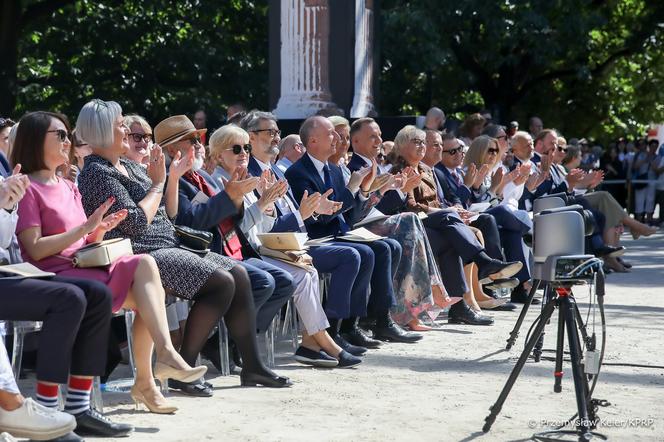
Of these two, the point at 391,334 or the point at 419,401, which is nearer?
the point at 419,401

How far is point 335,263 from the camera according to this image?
7.88 metres

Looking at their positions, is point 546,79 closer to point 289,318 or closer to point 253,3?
point 253,3

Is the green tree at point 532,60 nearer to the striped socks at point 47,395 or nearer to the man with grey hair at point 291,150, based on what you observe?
the man with grey hair at point 291,150

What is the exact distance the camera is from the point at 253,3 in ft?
76.6

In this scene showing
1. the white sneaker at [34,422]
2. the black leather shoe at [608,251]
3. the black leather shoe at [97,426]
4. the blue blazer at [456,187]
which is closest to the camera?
the white sneaker at [34,422]

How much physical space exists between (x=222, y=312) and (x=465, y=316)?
11.7 feet

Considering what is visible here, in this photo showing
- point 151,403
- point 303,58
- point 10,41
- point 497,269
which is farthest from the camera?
point 10,41

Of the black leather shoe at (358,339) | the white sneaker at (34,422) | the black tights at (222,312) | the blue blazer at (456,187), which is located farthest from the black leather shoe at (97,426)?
the blue blazer at (456,187)

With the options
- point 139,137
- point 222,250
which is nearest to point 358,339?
point 222,250

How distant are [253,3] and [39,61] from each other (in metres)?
4.42

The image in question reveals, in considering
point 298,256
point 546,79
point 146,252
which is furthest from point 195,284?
point 546,79

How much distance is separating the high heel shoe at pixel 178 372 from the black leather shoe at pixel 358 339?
7.66 ft

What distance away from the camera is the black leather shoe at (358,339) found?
8.12m

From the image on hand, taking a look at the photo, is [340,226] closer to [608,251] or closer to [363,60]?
[608,251]
